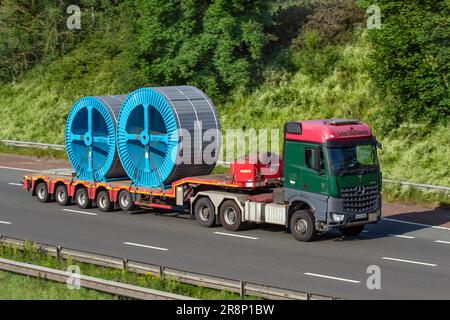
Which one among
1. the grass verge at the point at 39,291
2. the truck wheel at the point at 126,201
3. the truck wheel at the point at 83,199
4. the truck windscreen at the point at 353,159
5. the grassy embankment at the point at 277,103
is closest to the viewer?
the grass verge at the point at 39,291

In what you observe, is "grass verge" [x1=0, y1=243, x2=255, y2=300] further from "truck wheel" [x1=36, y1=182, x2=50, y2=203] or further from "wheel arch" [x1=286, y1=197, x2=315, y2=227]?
"truck wheel" [x1=36, y1=182, x2=50, y2=203]

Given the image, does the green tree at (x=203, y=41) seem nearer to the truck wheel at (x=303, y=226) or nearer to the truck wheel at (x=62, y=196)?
the truck wheel at (x=62, y=196)

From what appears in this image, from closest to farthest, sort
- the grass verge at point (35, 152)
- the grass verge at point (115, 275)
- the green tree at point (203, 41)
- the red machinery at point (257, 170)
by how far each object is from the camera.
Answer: the grass verge at point (115, 275), the red machinery at point (257, 170), the green tree at point (203, 41), the grass verge at point (35, 152)

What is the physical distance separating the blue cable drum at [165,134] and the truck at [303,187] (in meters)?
0.60

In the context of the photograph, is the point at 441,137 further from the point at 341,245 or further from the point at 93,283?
the point at 93,283

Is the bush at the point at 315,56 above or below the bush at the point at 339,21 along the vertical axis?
below

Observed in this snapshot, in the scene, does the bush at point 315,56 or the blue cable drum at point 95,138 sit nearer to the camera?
the blue cable drum at point 95,138

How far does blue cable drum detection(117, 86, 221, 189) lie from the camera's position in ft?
85.3

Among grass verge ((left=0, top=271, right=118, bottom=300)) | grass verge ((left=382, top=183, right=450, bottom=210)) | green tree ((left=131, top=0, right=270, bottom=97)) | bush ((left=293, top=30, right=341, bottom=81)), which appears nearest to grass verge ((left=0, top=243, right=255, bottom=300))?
grass verge ((left=0, top=271, right=118, bottom=300))

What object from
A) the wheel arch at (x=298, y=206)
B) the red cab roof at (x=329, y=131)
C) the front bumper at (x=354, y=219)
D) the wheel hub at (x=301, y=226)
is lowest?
the wheel hub at (x=301, y=226)

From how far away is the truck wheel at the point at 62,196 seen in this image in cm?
2973

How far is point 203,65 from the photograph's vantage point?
4091cm

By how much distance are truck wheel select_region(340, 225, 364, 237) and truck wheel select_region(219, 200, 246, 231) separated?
278cm

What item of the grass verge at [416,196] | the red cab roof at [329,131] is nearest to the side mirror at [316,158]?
the red cab roof at [329,131]
